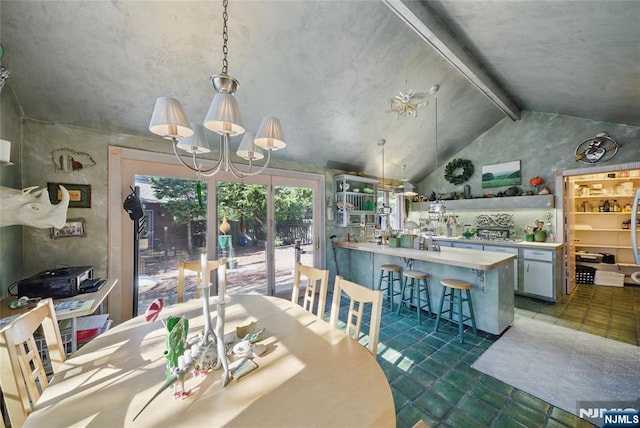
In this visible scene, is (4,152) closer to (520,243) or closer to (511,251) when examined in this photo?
(511,251)

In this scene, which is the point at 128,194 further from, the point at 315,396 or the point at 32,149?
the point at 315,396

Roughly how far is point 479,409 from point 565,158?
4709 millimetres

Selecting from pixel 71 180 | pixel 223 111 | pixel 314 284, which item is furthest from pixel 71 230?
pixel 314 284

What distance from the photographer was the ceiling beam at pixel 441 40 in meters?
2.16

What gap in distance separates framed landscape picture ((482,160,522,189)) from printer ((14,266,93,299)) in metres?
6.67

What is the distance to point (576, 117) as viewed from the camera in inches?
164

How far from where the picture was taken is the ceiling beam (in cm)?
216

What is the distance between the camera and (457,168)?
5.65 metres

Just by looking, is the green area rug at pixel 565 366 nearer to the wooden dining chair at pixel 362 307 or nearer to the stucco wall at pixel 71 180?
the wooden dining chair at pixel 362 307

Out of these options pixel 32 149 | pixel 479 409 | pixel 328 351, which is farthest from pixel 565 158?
pixel 32 149

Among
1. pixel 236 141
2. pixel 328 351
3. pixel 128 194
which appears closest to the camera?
pixel 328 351

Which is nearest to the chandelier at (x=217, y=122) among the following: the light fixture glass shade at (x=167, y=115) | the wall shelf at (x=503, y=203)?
the light fixture glass shade at (x=167, y=115)

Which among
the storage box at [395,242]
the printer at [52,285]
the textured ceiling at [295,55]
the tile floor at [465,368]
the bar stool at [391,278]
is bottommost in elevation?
the tile floor at [465,368]

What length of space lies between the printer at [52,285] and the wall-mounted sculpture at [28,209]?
62cm
